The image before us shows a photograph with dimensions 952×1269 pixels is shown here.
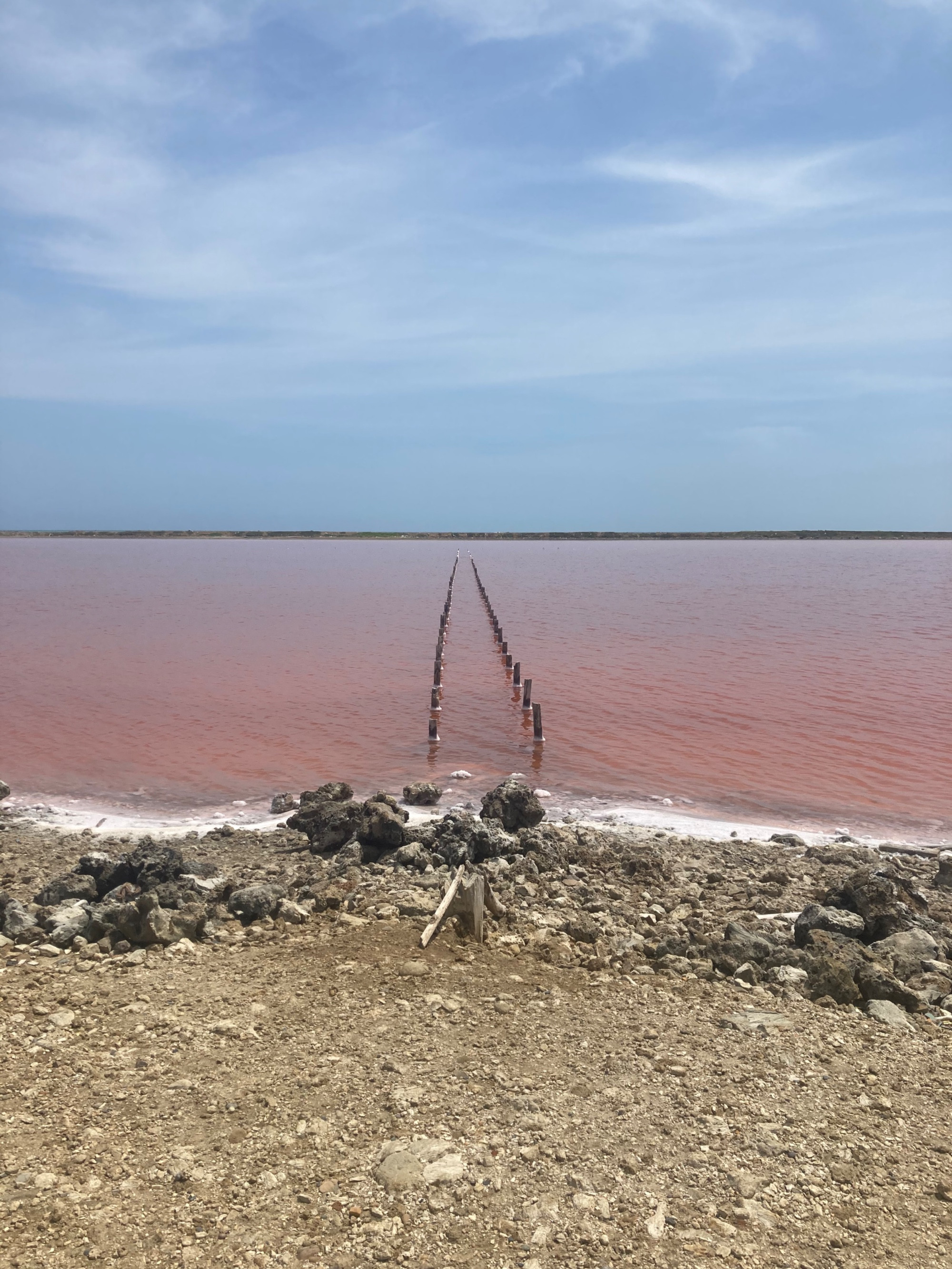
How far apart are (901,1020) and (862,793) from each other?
8876mm

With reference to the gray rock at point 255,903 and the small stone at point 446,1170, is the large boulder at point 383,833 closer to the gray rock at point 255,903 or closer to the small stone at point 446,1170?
the gray rock at point 255,903

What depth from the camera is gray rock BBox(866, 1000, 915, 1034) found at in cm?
591

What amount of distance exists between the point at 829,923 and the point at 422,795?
6642 millimetres

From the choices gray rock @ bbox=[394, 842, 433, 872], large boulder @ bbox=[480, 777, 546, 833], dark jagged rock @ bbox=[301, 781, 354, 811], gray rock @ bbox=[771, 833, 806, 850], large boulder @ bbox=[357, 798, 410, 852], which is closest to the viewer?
gray rock @ bbox=[394, 842, 433, 872]

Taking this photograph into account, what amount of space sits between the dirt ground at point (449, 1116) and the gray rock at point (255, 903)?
64 centimetres

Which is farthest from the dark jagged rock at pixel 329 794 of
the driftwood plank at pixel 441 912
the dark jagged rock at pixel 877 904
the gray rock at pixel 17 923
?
the dark jagged rock at pixel 877 904

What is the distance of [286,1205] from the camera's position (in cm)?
420

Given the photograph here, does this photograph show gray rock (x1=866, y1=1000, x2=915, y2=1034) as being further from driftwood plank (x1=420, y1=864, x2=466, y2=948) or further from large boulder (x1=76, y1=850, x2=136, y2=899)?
large boulder (x1=76, y1=850, x2=136, y2=899)

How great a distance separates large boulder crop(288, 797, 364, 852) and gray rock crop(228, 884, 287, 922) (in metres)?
2.45

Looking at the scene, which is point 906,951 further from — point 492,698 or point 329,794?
point 492,698

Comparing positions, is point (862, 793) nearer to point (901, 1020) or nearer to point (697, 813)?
point (697, 813)

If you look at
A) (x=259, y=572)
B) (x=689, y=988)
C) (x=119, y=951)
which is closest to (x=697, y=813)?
(x=689, y=988)

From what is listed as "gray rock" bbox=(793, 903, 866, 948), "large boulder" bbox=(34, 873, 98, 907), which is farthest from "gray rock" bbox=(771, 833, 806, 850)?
"large boulder" bbox=(34, 873, 98, 907)

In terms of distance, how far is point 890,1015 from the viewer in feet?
19.8
